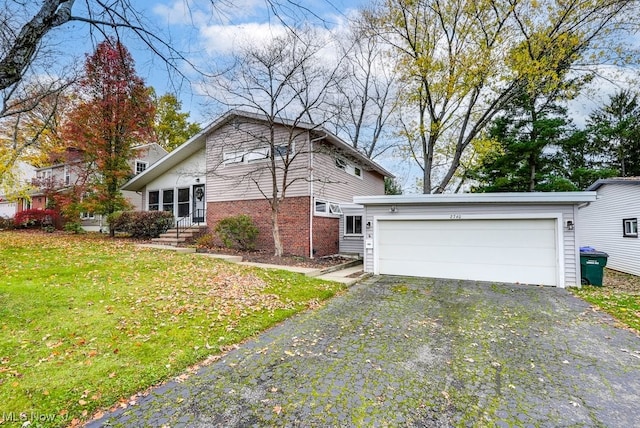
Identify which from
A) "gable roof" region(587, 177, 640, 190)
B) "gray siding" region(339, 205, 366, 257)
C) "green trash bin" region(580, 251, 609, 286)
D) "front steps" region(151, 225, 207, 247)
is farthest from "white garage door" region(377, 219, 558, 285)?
"front steps" region(151, 225, 207, 247)

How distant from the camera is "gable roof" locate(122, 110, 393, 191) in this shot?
12.3 m

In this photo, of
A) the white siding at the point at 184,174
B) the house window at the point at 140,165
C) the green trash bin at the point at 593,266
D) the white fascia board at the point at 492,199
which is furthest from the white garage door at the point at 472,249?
the house window at the point at 140,165

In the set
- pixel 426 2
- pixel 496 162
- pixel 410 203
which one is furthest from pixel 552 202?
pixel 496 162

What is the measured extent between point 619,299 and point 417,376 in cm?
705

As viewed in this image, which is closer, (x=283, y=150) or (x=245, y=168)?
(x=283, y=150)

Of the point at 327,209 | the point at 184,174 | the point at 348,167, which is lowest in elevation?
the point at 327,209

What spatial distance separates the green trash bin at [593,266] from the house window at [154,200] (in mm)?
18516

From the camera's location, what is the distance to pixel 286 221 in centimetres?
1286

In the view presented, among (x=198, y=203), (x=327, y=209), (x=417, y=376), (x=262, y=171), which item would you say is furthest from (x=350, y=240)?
(x=417, y=376)

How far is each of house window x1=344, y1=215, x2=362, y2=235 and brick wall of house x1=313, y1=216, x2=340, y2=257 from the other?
411 mm

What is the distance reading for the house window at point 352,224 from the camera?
1488 cm

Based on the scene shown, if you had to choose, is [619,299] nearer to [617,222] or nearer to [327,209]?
[617,222]

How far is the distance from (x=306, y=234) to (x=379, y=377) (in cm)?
888

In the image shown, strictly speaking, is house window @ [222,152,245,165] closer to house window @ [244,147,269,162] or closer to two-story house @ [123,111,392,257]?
two-story house @ [123,111,392,257]
